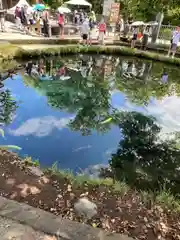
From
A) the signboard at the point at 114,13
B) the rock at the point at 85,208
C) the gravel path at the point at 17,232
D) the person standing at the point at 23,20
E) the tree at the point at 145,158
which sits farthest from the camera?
the signboard at the point at 114,13

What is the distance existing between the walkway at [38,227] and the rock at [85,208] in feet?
1.02

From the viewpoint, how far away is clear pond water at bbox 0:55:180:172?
6.09 m

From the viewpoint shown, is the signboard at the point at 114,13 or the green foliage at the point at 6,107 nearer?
the green foliage at the point at 6,107

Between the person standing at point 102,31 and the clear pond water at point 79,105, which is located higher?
the person standing at point 102,31

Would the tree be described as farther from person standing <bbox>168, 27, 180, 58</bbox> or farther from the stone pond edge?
person standing <bbox>168, 27, 180, 58</bbox>

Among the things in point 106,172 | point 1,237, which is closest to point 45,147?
point 106,172

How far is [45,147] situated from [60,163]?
2.38 ft

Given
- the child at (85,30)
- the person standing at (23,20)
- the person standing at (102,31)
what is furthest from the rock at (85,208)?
the person standing at (23,20)

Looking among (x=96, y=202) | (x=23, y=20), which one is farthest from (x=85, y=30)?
(x=96, y=202)

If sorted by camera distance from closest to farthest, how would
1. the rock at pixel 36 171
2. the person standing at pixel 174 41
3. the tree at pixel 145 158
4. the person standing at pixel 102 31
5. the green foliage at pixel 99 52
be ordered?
the rock at pixel 36 171, the tree at pixel 145 158, the green foliage at pixel 99 52, the person standing at pixel 174 41, the person standing at pixel 102 31

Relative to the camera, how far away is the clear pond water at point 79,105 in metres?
6.09

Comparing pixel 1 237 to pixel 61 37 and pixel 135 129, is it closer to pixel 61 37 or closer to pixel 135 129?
pixel 135 129

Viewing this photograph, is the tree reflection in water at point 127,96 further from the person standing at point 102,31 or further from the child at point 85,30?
the person standing at point 102,31

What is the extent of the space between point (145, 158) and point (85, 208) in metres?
2.84
